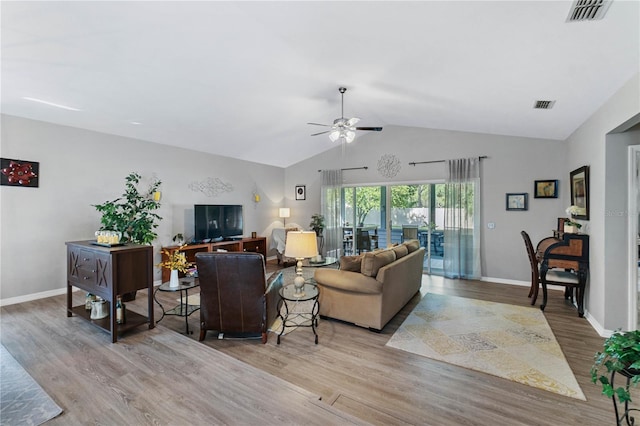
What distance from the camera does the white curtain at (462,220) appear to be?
571 cm

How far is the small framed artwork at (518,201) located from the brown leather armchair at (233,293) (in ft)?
16.4

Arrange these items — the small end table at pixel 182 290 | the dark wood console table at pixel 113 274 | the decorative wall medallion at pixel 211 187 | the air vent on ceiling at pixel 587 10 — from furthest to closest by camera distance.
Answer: the decorative wall medallion at pixel 211 187, the small end table at pixel 182 290, the dark wood console table at pixel 113 274, the air vent on ceiling at pixel 587 10

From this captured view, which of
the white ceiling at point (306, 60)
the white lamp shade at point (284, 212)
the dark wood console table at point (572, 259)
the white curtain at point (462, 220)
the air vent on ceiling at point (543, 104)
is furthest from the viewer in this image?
the white lamp shade at point (284, 212)

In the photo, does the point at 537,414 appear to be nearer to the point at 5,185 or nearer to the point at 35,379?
the point at 35,379

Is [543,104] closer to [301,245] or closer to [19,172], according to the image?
[301,245]

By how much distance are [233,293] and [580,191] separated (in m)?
4.90

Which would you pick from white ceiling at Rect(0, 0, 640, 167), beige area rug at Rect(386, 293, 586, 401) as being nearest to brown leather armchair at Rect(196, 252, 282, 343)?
beige area rug at Rect(386, 293, 586, 401)

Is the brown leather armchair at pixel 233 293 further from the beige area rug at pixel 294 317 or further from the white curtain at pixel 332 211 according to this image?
the white curtain at pixel 332 211

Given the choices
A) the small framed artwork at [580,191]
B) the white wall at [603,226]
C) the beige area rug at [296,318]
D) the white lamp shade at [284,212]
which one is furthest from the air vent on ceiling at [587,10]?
the white lamp shade at [284,212]

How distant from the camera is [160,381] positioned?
219 centimetres

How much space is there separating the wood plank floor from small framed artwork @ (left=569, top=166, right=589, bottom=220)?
→ 1582mm

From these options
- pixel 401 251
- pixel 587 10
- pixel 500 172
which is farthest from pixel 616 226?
pixel 500 172

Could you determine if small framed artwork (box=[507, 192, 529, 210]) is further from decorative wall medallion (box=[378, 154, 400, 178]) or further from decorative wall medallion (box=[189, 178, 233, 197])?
decorative wall medallion (box=[189, 178, 233, 197])

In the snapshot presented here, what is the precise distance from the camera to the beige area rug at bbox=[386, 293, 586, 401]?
2480 mm
